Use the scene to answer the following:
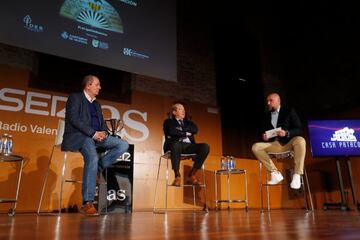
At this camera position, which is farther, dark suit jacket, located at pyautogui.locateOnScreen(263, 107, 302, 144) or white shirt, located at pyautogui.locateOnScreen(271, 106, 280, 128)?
white shirt, located at pyautogui.locateOnScreen(271, 106, 280, 128)

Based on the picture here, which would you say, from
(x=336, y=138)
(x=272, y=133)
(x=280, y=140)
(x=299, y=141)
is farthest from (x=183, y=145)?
(x=336, y=138)

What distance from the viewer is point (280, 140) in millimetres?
3557

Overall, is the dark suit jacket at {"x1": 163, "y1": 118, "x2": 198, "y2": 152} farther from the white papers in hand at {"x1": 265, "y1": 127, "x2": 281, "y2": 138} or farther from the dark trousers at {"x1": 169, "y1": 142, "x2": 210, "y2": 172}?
the white papers in hand at {"x1": 265, "y1": 127, "x2": 281, "y2": 138}

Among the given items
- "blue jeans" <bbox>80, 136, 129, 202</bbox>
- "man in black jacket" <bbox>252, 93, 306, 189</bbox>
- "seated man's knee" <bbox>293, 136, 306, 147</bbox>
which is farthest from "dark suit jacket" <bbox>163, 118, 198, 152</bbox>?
"seated man's knee" <bbox>293, 136, 306, 147</bbox>

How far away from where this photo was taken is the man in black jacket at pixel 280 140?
329 centimetres

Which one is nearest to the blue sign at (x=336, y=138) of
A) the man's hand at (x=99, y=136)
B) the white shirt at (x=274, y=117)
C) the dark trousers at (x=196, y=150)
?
the white shirt at (x=274, y=117)

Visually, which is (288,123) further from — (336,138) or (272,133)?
(336,138)

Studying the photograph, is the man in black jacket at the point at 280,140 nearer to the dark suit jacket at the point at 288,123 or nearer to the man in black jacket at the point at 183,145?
the dark suit jacket at the point at 288,123

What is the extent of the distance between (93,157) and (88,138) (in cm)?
18

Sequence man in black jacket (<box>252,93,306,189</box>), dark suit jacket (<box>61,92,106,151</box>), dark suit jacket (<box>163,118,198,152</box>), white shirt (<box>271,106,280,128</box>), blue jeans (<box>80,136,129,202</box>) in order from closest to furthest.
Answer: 1. blue jeans (<box>80,136,129,202</box>)
2. dark suit jacket (<box>61,92,106,151</box>)
3. man in black jacket (<box>252,93,306,189</box>)
4. dark suit jacket (<box>163,118,198,152</box>)
5. white shirt (<box>271,106,280,128</box>)

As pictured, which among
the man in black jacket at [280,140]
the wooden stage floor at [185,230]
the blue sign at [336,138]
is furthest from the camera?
the blue sign at [336,138]

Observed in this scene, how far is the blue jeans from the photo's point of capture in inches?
104

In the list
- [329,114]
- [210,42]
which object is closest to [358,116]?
[329,114]

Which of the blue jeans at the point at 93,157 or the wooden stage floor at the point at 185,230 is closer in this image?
the wooden stage floor at the point at 185,230
